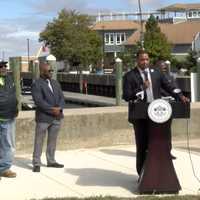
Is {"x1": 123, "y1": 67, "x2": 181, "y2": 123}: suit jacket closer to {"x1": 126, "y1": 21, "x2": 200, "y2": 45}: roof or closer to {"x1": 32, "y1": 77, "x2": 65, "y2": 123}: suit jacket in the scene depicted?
{"x1": 32, "y1": 77, "x2": 65, "y2": 123}: suit jacket

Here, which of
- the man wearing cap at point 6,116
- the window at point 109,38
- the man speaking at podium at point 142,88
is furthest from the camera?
the window at point 109,38

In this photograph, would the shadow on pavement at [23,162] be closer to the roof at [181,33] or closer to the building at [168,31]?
the building at [168,31]

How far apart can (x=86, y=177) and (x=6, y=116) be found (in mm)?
1473

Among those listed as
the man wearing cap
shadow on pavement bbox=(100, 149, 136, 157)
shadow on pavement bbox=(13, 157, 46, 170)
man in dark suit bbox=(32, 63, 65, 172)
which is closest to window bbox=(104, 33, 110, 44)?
shadow on pavement bbox=(100, 149, 136, 157)

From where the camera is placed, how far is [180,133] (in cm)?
1388

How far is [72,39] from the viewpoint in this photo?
8112 centimetres

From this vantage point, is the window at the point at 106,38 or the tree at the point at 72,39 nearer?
the tree at the point at 72,39

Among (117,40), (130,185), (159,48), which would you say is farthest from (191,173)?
(117,40)

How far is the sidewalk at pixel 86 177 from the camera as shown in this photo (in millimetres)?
8789

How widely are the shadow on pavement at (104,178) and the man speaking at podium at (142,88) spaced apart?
513 millimetres

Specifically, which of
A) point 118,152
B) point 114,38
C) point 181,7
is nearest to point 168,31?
point 114,38

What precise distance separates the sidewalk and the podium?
0.21 meters

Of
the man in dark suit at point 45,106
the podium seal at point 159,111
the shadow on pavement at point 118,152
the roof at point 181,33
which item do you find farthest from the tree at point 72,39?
the podium seal at point 159,111

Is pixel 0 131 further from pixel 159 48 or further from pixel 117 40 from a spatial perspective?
pixel 117 40
